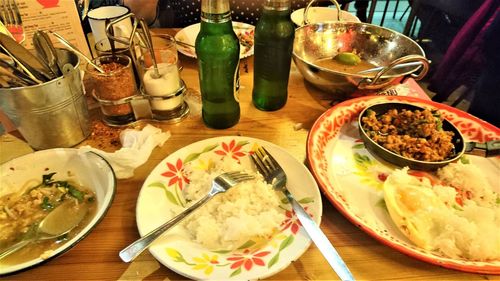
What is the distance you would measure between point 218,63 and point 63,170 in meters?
0.49

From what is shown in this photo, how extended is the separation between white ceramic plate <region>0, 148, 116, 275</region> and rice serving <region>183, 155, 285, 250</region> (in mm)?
188

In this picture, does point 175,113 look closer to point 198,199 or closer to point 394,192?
point 198,199

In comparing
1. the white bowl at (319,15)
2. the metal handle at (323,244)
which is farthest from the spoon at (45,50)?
the white bowl at (319,15)

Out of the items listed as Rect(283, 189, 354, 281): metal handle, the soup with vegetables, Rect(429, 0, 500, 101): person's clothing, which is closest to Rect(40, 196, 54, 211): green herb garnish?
the soup with vegetables

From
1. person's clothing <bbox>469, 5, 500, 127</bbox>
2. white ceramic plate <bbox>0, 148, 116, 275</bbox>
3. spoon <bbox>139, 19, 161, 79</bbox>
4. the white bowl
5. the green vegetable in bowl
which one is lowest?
person's clothing <bbox>469, 5, 500, 127</bbox>

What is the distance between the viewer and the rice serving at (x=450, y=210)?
0.65 meters

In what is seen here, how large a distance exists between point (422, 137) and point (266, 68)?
513 mm

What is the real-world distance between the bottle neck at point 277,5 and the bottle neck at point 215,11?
0.15m

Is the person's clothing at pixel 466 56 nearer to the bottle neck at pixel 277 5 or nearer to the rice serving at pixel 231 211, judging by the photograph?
the bottle neck at pixel 277 5

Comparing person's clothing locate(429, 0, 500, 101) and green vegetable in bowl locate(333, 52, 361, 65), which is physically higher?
green vegetable in bowl locate(333, 52, 361, 65)

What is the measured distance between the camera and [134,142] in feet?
2.97

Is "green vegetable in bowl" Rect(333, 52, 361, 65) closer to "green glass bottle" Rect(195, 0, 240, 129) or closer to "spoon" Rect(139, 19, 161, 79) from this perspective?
"green glass bottle" Rect(195, 0, 240, 129)

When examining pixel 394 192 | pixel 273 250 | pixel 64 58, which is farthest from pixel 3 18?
pixel 394 192

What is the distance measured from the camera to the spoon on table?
636mm
